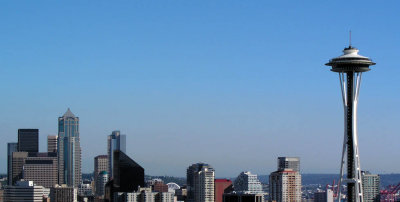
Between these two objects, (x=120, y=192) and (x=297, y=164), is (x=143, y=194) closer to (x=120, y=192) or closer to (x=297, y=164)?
(x=120, y=192)

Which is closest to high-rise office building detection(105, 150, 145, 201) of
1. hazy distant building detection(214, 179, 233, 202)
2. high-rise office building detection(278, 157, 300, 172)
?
hazy distant building detection(214, 179, 233, 202)

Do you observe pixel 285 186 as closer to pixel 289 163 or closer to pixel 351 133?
pixel 289 163

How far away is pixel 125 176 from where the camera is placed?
546ft

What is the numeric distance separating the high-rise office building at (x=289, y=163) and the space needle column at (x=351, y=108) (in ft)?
354

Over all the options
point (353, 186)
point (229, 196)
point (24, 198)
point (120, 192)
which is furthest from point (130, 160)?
point (353, 186)

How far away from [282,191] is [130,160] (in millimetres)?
28765

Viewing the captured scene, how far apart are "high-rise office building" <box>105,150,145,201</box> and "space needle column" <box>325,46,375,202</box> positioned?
8560cm

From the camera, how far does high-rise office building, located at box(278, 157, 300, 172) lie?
7485 inches

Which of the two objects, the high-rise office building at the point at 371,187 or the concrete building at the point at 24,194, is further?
the high-rise office building at the point at 371,187

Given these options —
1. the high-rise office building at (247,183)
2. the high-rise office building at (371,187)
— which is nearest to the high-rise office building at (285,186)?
the high-rise office building at (247,183)

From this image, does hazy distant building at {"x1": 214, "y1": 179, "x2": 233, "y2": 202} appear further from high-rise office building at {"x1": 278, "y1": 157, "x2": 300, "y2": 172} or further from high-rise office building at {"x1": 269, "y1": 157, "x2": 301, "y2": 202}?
high-rise office building at {"x1": 278, "y1": 157, "x2": 300, "y2": 172}

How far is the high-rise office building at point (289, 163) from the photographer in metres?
190

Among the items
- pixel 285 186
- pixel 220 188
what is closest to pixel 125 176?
pixel 220 188

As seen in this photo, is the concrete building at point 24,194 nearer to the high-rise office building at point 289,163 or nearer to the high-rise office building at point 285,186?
the high-rise office building at point 285,186
